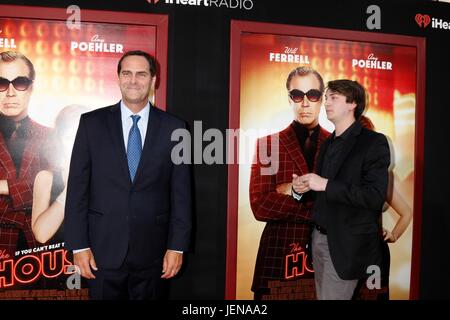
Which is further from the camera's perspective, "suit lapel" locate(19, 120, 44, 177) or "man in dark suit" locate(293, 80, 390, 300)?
"suit lapel" locate(19, 120, 44, 177)

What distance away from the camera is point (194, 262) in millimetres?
2844

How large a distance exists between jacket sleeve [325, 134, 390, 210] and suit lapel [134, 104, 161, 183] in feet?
3.52

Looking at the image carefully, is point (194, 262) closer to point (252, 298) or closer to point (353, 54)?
point (252, 298)

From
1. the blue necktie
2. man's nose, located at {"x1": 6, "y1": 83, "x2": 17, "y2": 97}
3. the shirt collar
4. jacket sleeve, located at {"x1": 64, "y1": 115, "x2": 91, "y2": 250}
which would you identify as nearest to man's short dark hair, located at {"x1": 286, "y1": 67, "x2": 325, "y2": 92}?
the shirt collar

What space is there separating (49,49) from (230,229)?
168 cm

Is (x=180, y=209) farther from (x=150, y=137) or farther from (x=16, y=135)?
(x=16, y=135)

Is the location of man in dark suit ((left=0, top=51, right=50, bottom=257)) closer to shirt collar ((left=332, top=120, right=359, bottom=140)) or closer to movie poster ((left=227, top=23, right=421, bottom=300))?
movie poster ((left=227, top=23, right=421, bottom=300))

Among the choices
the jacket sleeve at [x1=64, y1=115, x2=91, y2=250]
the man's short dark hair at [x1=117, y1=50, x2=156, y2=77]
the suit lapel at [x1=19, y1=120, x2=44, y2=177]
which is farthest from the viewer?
the suit lapel at [x1=19, y1=120, x2=44, y2=177]

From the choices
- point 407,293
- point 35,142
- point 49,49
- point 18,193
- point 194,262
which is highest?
point 49,49

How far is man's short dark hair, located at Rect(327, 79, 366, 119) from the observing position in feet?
9.36

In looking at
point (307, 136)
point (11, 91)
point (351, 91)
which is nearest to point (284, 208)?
point (307, 136)
